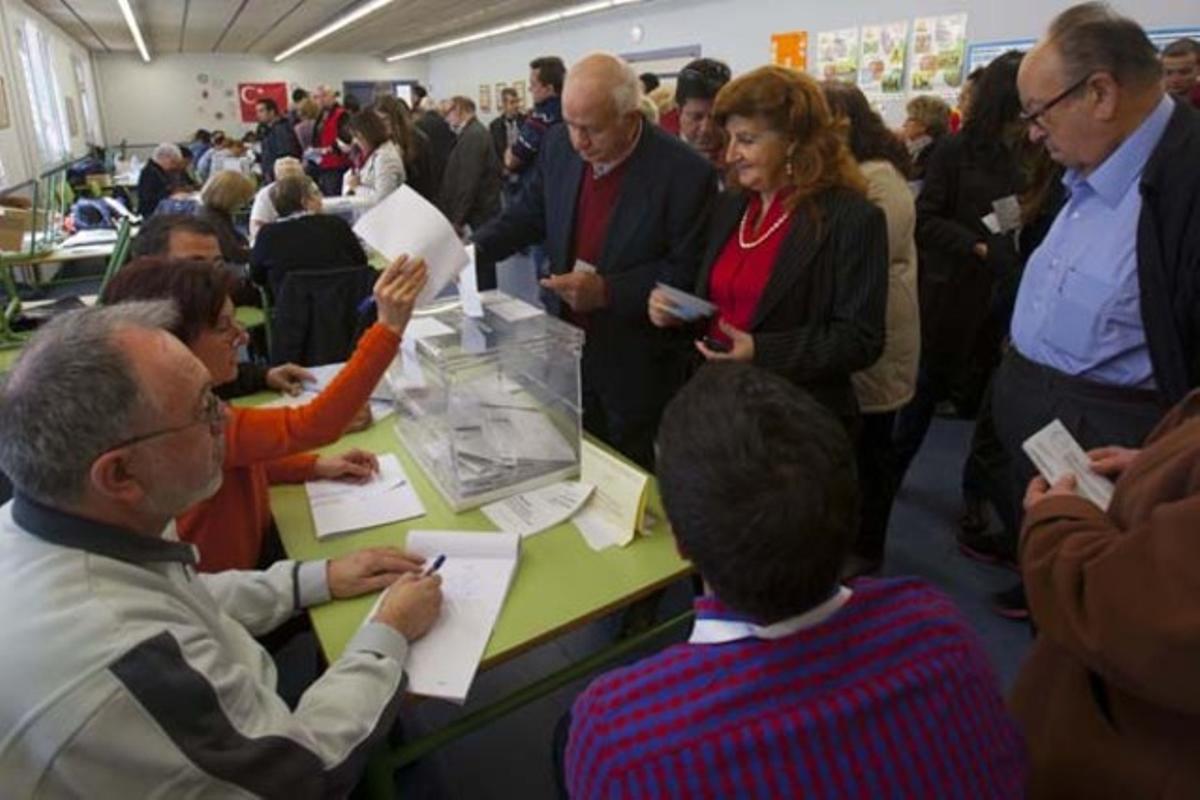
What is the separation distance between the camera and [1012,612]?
93.7 inches

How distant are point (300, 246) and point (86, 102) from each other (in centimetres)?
1575

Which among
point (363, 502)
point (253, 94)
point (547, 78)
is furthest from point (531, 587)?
point (253, 94)

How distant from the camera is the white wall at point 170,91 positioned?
1783cm

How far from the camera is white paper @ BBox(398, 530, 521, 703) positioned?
1.12 m

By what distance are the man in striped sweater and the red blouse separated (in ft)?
3.60

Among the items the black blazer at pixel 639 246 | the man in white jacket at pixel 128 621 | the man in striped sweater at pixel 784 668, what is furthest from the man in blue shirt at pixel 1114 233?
the man in white jacket at pixel 128 621

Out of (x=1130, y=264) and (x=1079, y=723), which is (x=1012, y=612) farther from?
(x=1079, y=723)

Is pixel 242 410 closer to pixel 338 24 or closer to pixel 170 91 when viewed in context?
pixel 338 24

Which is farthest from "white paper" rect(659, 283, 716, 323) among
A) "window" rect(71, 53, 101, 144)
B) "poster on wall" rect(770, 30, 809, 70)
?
"window" rect(71, 53, 101, 144)

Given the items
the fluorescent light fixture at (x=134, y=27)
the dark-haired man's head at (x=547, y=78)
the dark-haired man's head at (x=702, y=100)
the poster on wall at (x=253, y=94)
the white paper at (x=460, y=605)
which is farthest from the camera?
the poster on wall at (x=253, y=94)

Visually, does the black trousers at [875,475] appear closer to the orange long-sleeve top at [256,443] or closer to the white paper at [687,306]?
the white paper at [687,306]

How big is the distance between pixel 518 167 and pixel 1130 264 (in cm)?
405

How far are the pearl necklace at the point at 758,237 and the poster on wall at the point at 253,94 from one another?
19.6 m

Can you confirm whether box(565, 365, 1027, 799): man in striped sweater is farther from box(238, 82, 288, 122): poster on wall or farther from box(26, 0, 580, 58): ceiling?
box(238, 82, 288, 122): poster on wall
